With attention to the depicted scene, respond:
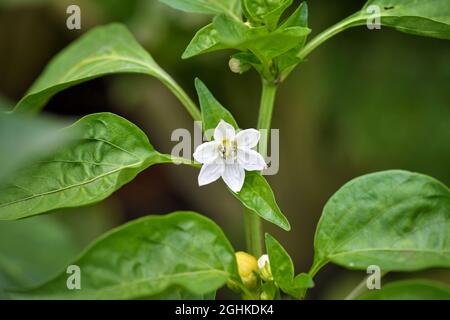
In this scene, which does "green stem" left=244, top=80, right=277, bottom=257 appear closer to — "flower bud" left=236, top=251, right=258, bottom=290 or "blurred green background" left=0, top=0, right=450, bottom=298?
"flower bud" left=236, top=251, right=258, bottom=290

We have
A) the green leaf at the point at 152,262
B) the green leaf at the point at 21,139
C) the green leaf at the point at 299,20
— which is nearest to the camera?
the green leaf at the point at 21,139

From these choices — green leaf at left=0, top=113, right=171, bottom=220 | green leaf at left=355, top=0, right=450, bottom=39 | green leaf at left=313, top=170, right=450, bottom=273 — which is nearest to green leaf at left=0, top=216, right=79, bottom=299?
green leaf at left=0, top=113, right=171, bottom=220

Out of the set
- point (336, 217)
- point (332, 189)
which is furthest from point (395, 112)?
point (336, 217)

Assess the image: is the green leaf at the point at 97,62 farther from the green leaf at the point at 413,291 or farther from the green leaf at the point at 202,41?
the green leaf at the point at 413,291

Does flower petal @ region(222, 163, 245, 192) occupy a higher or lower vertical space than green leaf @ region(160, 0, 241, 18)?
lower

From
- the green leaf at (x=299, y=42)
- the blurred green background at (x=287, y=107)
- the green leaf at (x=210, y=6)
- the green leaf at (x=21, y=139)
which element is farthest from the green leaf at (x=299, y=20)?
the blurred green background at (x=287, y=107)
